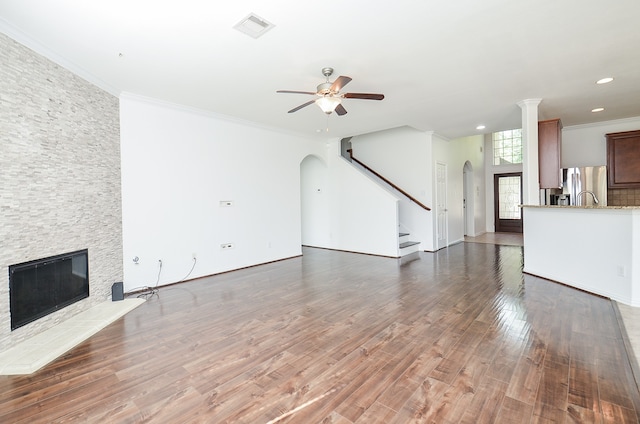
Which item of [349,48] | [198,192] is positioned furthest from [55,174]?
[349,48]

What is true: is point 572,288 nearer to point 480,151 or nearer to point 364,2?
point 364,2

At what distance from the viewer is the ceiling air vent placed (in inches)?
97.3

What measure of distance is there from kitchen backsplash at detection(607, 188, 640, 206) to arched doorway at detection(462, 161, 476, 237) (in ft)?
11.3

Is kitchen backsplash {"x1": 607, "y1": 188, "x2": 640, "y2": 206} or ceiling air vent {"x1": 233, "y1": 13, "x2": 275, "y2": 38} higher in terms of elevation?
ceiling air vent {"x1": 233, "y1": 13, "x2": 275, "y2": 38}

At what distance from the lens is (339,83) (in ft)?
9.96

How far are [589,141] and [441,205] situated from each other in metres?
3.38

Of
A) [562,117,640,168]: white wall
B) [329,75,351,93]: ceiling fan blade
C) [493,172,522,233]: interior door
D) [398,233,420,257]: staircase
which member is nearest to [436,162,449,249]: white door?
[398,233,420,257]: staircase

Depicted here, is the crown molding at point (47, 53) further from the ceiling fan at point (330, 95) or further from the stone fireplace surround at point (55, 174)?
the ceiling fan at point (330, 95)

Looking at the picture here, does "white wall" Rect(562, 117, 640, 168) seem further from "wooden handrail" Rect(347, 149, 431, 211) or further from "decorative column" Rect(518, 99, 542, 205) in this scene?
"wooden handrail" Rect(347, 149, 431, 211)

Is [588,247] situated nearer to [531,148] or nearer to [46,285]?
[531,148]

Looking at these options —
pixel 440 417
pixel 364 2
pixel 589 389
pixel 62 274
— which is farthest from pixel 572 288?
pixel 62 274

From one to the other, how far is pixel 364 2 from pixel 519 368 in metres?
3.06

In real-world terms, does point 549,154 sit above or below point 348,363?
above

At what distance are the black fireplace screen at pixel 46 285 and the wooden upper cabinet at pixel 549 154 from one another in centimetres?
674
